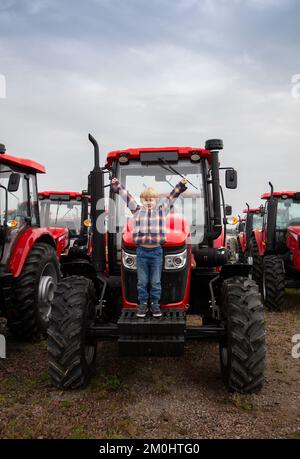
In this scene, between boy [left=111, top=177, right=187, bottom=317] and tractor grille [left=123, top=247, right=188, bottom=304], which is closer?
boy [left=111, top=177, right=187, bottom=317]

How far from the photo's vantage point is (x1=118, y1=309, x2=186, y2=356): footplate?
3.77 m

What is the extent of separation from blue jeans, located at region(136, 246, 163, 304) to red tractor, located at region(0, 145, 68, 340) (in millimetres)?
1848

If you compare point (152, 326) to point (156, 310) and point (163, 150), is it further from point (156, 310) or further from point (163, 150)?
point (163, 150)

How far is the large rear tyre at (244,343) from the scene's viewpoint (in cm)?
380

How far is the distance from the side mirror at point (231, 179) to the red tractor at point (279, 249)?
131 inches

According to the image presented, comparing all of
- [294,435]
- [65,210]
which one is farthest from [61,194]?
[294,435]

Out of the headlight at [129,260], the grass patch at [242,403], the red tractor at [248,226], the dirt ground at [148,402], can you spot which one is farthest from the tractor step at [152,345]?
the red tractor at [248,226]

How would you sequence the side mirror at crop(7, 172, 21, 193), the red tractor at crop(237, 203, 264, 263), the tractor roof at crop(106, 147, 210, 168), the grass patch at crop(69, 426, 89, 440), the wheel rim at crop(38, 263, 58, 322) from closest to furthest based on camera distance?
1. the grass patch at crop(69, 426, 89, 440)
2. the tractor roof at crop(106, 147, 210, 168)
3. the side mirror at crop(7, 172, 21, 193)
4. the wheel rim at crop(38, 263, 58, 322)
5. the red tractor at crop(237, 203, 264, 263)

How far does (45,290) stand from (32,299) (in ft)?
1.51

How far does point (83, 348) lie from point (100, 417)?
612mm

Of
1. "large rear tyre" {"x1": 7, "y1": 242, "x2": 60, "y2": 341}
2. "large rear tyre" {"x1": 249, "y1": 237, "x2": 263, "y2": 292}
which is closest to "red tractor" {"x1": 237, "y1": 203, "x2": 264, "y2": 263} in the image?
"large rear tyre" {"x1": 249, "y1": 237, "x2": 263, "y2": 292}

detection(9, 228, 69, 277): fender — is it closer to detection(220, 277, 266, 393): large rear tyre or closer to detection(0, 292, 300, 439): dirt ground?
detection(0, 292, 300, 439): dirt ground
